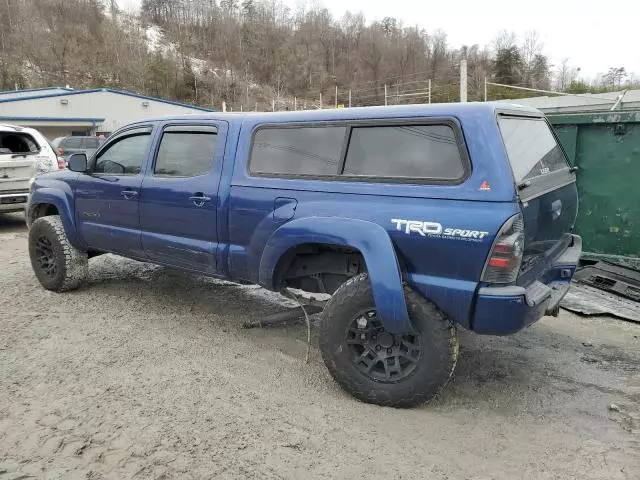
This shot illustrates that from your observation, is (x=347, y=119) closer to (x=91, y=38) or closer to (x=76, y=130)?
(x=76, y=130)

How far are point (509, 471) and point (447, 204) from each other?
1.45 m

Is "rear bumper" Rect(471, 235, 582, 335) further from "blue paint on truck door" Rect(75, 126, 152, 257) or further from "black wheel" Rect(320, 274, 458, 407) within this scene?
"blue paint on truck door" Rect(75, 126, 152, 257)

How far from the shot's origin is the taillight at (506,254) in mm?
2922

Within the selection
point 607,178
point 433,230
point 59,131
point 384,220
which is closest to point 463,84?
point 607,178

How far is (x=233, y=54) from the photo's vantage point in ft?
A: 295

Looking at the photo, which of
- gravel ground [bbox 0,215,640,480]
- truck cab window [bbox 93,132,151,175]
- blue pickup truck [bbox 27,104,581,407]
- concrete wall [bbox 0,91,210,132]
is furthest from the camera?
concrete wall [bbox 0,91,210,132]

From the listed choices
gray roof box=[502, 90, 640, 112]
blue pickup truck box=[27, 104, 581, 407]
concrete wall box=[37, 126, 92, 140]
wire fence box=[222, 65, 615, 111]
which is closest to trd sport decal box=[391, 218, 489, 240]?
blue pickup truck box=[27, 104, 581, 407]

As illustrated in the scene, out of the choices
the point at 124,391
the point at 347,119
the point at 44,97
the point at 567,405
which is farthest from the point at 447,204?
the point at 44,97

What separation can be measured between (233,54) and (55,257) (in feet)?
297

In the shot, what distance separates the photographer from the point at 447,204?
3.09 metres

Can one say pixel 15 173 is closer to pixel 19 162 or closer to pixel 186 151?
pixel 19 162

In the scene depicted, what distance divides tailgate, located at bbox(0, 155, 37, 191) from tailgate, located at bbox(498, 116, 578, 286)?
8539mm

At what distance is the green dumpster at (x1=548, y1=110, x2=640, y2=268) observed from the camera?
20.2 ft

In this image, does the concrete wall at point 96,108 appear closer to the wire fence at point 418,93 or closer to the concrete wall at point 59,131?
the concrete wall at point 59,131
